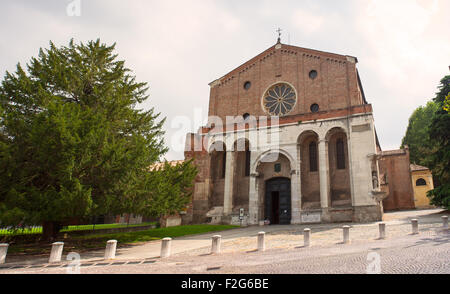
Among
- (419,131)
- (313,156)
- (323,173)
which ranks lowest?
(323,173)

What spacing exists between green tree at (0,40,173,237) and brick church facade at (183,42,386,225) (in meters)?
10.8

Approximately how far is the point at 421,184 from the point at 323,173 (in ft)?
70.8

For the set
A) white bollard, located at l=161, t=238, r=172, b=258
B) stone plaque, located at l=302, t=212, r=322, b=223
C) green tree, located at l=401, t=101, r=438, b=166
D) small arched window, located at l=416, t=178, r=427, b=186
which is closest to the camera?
white bollard, located at l=161, t=238, r=172, b=258

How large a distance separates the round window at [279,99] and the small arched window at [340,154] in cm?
501

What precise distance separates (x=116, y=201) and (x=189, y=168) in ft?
15.0

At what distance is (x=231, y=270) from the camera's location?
7156 mm

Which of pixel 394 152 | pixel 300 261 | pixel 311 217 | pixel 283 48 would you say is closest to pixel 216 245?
pixel 300 261

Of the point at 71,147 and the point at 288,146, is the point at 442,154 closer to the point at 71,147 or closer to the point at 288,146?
the point at 288,146

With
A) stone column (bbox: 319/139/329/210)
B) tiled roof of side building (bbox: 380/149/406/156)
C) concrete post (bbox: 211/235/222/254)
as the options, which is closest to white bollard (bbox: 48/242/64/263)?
concrete post (bbox: 211/235/222/254)

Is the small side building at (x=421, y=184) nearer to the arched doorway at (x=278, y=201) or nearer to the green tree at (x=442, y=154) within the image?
the green tree at (x=442, y=154)

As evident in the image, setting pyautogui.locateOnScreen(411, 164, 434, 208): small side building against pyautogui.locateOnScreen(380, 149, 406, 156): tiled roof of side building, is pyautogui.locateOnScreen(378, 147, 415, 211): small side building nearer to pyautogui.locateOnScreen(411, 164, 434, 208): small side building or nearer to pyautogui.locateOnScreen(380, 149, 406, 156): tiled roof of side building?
pyautogui.locateOnScreen(380, 149, 406, 156): tiled roof of side building

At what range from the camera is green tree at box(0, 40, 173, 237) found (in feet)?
34.3

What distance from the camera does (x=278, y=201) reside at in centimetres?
2328
